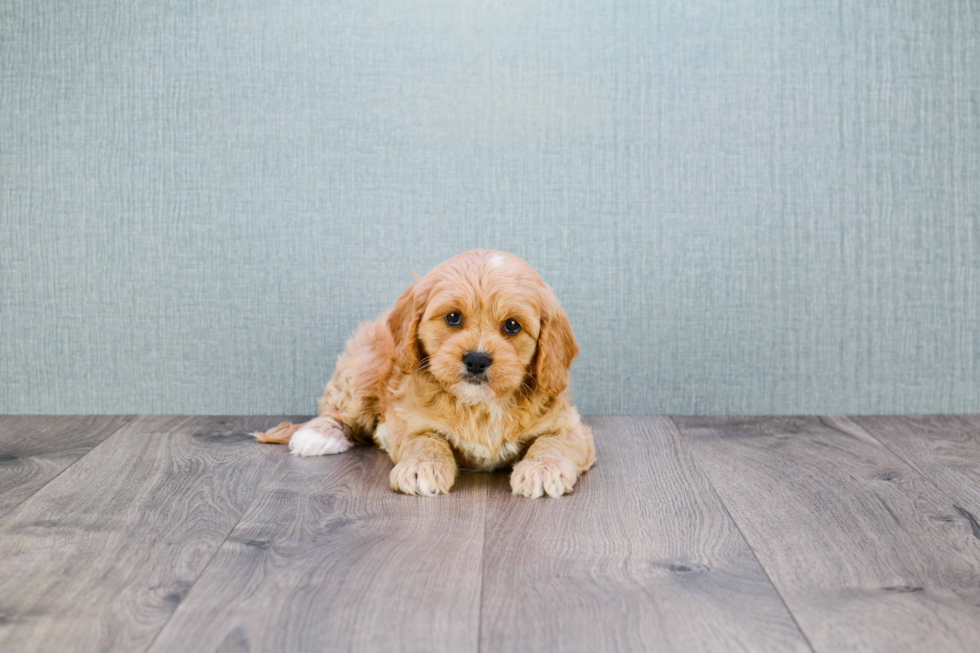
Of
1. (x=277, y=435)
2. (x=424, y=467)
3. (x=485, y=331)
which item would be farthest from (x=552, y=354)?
(x=277, y=435)

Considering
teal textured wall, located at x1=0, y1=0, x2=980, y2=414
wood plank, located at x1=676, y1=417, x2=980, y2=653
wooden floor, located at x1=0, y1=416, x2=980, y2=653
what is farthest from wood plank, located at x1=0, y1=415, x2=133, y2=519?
wood plank, located at x1=676, y1=417, x2=980, y2=653

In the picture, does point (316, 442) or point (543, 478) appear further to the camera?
point (316, 442)

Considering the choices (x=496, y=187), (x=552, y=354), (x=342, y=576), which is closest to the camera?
(x=342, y=576)

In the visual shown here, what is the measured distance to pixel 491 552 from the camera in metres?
1.51

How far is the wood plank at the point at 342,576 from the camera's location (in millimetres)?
1180

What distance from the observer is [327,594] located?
1.32m

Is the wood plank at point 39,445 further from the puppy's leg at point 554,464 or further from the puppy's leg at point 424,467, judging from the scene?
the puppy's leg at point 554,464

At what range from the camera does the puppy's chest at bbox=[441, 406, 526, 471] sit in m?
1.96

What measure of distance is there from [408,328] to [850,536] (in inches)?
44.0

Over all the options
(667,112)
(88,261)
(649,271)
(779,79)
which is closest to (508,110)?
(667,112)

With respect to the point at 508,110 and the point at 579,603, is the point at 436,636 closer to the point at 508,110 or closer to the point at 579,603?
the point at 579,603

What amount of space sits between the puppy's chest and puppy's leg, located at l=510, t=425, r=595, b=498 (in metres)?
0.06

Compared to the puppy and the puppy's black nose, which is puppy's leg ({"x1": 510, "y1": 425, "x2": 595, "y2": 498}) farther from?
the puppy's black nose

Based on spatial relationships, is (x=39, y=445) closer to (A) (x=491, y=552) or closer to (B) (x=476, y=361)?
(B) (x=476, y=361)
